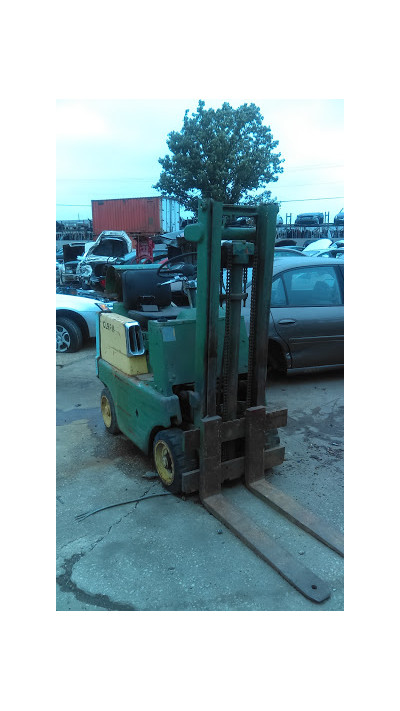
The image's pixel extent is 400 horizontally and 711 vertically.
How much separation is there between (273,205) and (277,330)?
2.64m

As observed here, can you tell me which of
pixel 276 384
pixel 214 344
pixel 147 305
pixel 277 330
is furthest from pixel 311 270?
pixel 214 344

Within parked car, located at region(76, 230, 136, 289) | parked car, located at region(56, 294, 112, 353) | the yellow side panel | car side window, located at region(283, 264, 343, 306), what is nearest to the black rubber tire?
the yellow side panel

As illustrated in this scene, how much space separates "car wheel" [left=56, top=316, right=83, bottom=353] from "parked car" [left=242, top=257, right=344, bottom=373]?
3565mm

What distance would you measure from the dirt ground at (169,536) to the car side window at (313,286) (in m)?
1.80

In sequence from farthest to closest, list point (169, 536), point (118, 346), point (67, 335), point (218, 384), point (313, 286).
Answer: point (67, 335) < point (313, 286) < point (118, 346) < point (218, 384) < point (169, 536)

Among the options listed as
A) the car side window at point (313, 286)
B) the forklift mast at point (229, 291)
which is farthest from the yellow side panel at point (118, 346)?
the car side window at point (313, 286)

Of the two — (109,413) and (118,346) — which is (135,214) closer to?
(109,413)

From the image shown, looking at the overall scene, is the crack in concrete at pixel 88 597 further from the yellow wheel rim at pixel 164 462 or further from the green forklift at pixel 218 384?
the yellow wheel rim at pixel 164 462

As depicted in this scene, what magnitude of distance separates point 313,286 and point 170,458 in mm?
3419

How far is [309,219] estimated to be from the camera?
90.4 feet

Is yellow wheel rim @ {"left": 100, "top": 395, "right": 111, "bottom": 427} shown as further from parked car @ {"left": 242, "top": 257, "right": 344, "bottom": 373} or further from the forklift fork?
parked car @ {"left": 242, "top": 257, "right": 344, "bottom": 373}

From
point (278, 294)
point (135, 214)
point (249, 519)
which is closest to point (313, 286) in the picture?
point (278, 294)

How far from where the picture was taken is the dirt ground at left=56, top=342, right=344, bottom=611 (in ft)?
7.97

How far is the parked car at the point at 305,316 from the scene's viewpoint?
5598 mm
